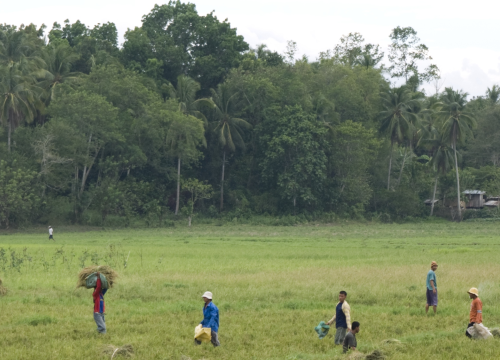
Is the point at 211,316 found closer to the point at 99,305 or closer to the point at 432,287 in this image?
the point at 99,305

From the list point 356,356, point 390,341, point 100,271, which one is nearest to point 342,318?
point 356,356

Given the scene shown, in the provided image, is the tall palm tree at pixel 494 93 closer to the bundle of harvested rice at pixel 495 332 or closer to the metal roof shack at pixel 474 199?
the metal roof shack at pixel 474 199

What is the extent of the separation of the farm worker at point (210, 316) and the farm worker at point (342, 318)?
2.32m

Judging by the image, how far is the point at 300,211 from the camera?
204ft

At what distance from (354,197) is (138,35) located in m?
27.8

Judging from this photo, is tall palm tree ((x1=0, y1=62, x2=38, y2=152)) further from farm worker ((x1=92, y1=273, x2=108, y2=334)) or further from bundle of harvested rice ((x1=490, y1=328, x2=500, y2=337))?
bundle of harvested rice ((x1=490, y1=328, x2=500, y2=337))

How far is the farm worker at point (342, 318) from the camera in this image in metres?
12.5

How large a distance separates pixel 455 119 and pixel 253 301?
49.2 meters

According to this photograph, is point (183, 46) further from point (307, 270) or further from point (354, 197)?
point (307, 270)

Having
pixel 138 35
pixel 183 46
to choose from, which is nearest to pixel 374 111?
pixel 183 46

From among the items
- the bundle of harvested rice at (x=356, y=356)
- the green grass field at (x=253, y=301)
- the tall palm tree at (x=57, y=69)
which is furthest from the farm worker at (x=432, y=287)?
the tall palm tree at (x=57, y=69)

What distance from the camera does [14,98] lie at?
52.1 meters

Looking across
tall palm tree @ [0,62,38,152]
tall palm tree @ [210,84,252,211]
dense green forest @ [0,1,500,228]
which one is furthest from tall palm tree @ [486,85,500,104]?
tall palm tree @ [0,62,38,152]

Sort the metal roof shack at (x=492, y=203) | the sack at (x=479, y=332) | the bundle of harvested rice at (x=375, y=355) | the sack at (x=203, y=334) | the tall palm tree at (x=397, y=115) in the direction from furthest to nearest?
1. the metal roof shack at (x=492, y=203)
2. the tall palm tree at (x=397, y=115)
3. the sack at (x=479, y=332)
4. the sack at (x=203, y=334)
5. the bundle of harvested rice at (x=375, y=355)
